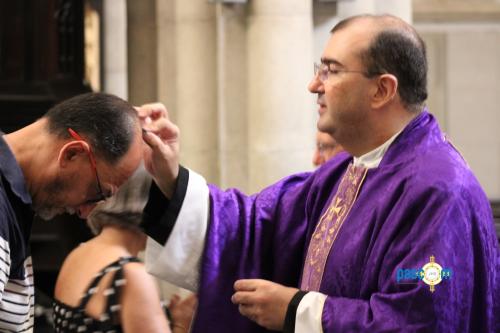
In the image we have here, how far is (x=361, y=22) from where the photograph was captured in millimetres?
3896

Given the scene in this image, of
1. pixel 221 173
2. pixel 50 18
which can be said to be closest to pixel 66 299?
pixel 221 173

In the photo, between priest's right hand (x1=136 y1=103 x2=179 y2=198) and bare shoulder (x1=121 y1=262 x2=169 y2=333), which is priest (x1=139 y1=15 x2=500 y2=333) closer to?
priest's right hand (x1=136 y1=103 x2=179 y2=198)

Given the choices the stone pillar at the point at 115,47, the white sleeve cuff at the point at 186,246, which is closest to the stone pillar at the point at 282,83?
the stone pillar at the point at 115,47

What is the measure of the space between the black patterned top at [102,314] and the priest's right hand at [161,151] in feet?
1.40

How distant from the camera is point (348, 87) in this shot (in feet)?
12.6

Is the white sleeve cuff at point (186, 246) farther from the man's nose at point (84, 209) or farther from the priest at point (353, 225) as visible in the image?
the man's nose at point (84, 209)

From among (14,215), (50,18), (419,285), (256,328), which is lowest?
(256,328)

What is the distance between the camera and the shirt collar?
3283 mm

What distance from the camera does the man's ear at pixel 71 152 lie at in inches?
134

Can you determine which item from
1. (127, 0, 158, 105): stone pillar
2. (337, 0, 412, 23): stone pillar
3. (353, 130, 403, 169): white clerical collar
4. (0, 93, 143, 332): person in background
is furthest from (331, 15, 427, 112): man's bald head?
(127, 0, 158, 105): stone pillar

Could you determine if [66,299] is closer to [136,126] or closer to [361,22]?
[136,126]

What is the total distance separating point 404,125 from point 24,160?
3.97 feet

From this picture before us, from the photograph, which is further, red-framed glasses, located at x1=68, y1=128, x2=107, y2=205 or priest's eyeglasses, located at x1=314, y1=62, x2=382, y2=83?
priest's eyeglasses, located at x1=314, y1=62, x2=382, y2=83

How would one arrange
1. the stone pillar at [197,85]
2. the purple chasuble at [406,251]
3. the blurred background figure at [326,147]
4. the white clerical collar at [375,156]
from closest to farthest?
the purple chasuble at [406,251] < the white clerical collar at [375,156] < the blurred background figure at [326,147] < the stone pillar at [197,85]
